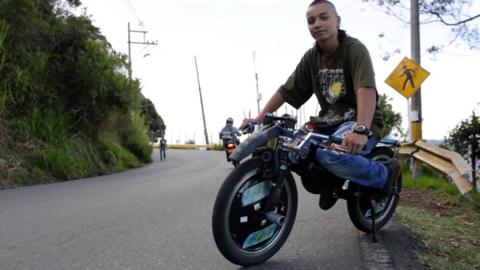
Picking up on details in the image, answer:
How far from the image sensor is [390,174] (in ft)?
14.3

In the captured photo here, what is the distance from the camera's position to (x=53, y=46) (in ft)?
51.1

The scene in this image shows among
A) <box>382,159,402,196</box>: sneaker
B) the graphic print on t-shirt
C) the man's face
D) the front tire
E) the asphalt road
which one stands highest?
the man's face

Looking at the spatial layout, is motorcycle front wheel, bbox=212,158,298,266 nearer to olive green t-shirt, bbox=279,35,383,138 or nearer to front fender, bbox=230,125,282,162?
front fender, bbox=230,125,282,162

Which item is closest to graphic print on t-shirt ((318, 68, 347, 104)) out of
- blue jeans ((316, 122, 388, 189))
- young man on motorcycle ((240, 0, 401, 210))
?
young man on motorcycle ((240, 0, 401, 210))

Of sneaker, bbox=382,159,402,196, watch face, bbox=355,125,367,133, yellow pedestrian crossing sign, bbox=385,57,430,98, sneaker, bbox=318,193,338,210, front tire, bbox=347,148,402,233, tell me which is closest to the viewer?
watch face, bbox=355,125,367,133

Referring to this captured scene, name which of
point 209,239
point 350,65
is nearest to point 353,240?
point 209,239

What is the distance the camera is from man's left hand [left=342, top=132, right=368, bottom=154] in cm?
356

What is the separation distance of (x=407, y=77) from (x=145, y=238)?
28.2 feet

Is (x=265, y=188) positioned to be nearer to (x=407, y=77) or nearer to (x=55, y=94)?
(x=407, y=77)

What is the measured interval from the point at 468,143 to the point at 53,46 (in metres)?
14.1

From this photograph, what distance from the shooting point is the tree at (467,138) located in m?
19.0

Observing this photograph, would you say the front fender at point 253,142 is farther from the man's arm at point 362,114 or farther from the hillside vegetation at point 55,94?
the hillside vegetation at point 55,94

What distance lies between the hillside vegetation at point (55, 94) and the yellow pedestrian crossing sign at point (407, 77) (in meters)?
7.96

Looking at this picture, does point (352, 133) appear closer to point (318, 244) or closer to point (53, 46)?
point (318, 244)
